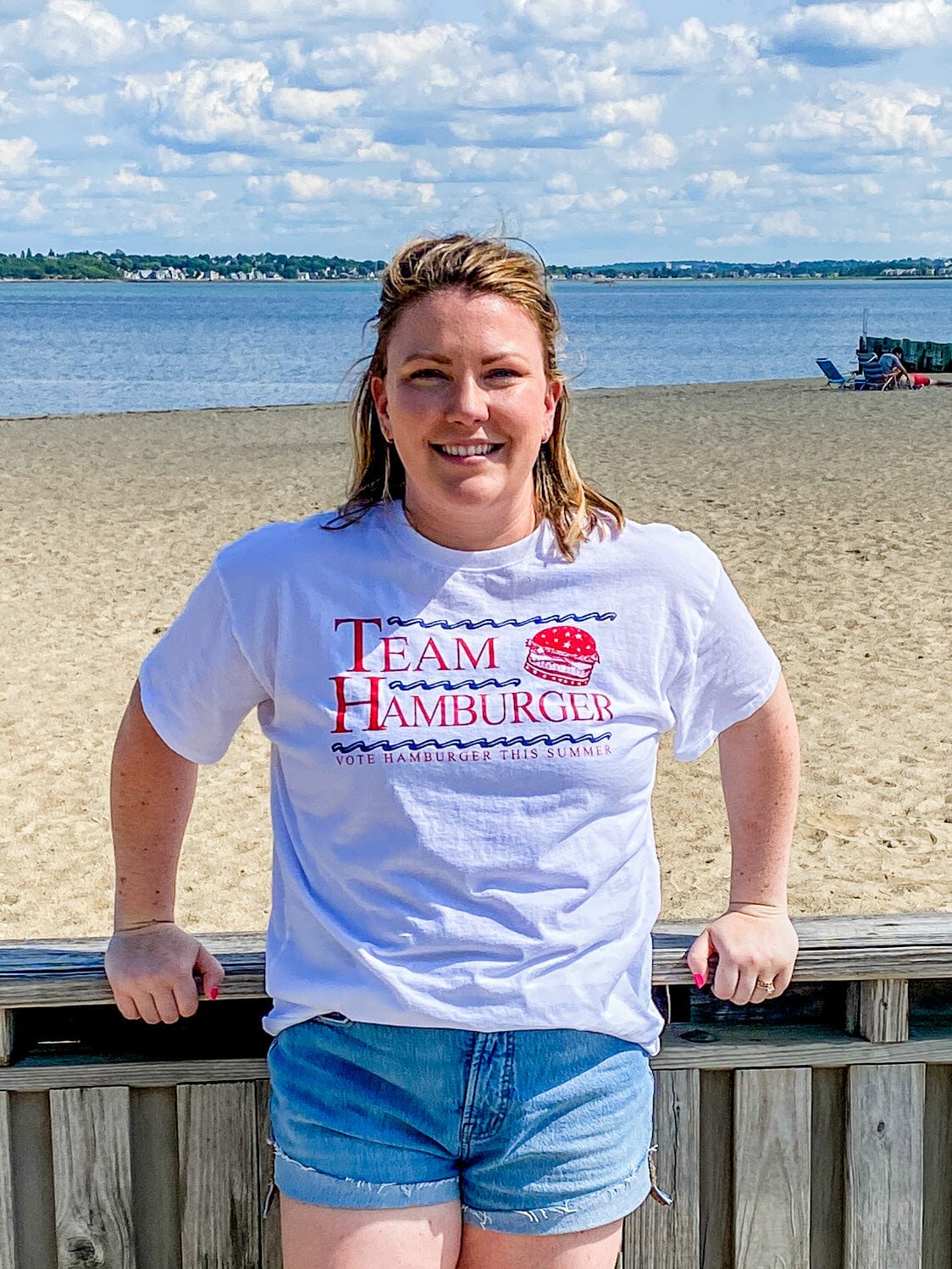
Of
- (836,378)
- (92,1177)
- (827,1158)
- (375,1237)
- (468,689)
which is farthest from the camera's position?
(836,378)

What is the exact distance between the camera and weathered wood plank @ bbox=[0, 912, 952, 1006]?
2.06m

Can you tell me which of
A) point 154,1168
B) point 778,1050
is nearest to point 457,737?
point 778,1050

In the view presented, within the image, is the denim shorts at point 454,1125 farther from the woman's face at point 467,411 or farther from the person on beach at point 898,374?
the person on beach at point 898,374

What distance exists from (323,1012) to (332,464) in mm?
18332

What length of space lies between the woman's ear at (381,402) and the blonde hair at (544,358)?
1cm

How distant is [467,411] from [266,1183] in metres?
1.10

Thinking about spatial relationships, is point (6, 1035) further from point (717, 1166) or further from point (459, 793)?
point (717, 1166)

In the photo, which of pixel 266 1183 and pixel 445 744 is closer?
pixel 445 744

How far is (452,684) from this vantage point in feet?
6.28

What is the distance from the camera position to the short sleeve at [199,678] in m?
1.91

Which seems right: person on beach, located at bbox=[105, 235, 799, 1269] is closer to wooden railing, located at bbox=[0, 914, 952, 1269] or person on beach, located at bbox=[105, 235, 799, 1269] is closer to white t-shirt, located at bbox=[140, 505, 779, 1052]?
white t-shirt, located at bbox=[140, 505, 779, 1052]

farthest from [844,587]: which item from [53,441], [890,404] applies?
[890,404]

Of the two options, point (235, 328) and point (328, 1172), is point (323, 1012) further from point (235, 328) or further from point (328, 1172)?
point (235, 328)

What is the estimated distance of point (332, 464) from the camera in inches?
785
